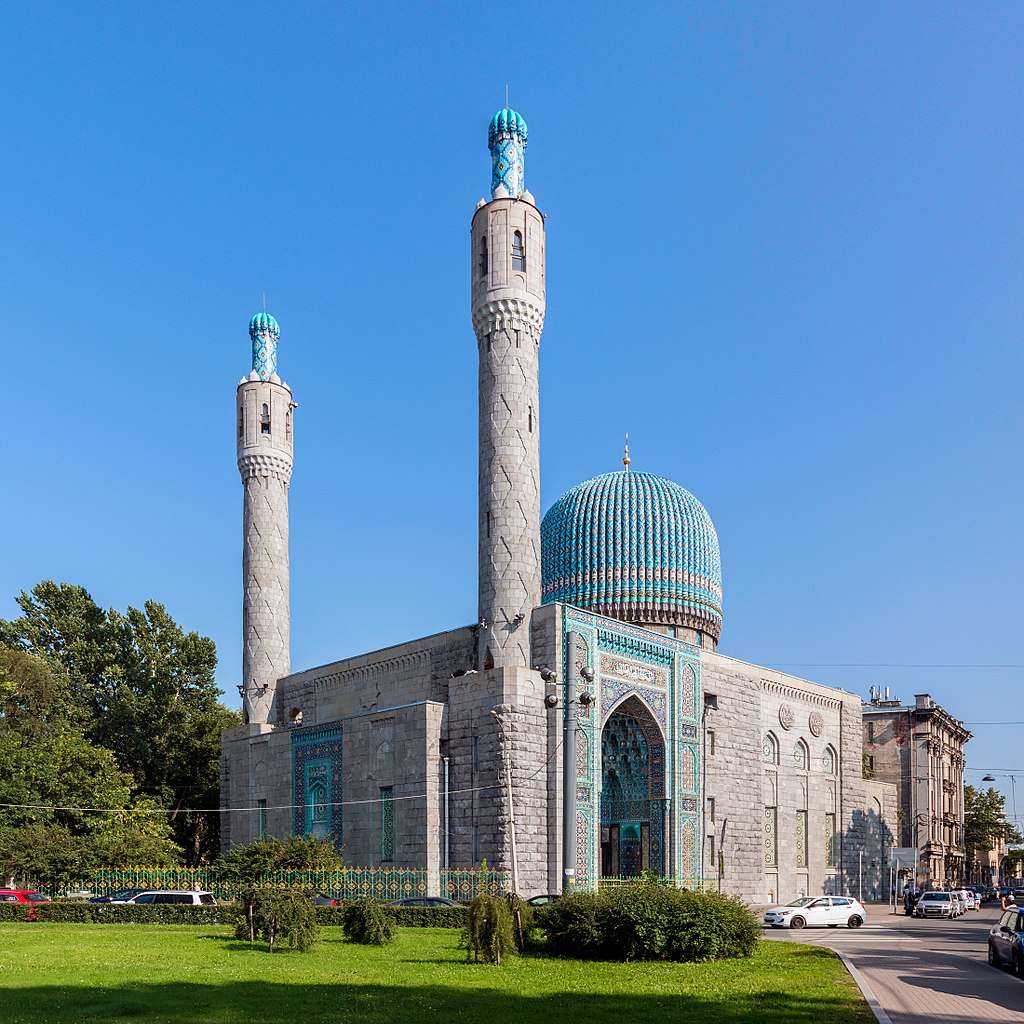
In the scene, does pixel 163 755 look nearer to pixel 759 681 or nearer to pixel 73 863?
pixel 73 863

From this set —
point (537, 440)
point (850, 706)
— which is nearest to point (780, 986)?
point (537, 440)

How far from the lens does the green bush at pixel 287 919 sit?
22.0 metres

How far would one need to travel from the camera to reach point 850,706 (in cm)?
5422

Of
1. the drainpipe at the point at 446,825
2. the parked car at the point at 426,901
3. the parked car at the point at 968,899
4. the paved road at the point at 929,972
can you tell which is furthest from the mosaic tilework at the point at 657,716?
the parked car at the point at 968,899

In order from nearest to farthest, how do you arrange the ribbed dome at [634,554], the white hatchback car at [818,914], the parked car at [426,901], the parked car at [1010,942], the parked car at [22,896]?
the parked car at [1010,942], the parked car at [426,901], the parked car at [22,896], the white hatchback car at [818,914], the ribbed dome at [634,554]

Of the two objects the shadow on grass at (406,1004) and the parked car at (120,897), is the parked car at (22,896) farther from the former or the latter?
the shadow on grass at (406,1004)

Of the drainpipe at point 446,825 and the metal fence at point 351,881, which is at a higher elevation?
the drainpipe at point 446,825

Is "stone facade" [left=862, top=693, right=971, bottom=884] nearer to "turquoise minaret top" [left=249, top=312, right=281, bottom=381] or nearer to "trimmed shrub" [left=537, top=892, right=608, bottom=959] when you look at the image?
"turquoise minaret top" [left=249, top=312, right=281, bottom=381]

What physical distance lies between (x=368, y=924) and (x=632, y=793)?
19.9 meters

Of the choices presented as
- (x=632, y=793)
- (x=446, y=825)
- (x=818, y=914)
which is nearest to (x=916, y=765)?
(x=632, y=793)

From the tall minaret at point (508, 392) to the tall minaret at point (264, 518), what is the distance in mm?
12801

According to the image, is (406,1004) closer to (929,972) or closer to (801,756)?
(929,972)

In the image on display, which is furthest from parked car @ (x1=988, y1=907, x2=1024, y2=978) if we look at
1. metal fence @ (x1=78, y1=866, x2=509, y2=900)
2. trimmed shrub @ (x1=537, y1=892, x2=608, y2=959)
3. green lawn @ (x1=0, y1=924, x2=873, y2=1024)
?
metal fence @ (x1=78, y1=866, x2=509, y2=900)

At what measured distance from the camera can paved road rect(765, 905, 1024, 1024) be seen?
50.5ft
